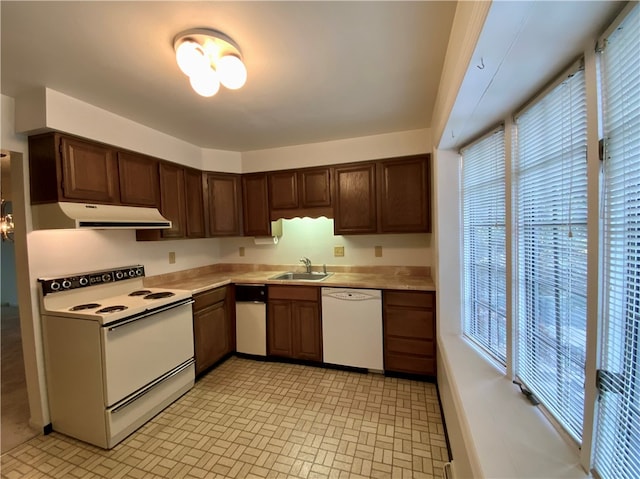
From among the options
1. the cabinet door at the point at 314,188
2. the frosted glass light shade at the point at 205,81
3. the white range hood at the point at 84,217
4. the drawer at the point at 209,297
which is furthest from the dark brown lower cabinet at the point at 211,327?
the frosted glass light shade at the point at 205,81

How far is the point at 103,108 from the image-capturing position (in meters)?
2.12

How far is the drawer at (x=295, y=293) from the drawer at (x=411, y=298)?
2.41 feet

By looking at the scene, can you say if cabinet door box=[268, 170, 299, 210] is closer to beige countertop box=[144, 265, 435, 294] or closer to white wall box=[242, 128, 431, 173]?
white wall box=[242, 128, 431, 173]

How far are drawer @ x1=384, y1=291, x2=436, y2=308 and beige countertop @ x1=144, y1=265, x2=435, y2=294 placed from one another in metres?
0.06

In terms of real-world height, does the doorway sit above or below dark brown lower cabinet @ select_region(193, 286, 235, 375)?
below

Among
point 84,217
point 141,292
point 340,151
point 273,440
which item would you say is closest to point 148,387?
point 141,292

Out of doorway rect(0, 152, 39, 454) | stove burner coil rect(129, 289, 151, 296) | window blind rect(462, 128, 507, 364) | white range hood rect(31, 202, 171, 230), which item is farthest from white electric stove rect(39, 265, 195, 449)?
window blind rect(462, 128, 507, 364)

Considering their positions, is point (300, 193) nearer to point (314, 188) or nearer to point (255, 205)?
point (314, 188)

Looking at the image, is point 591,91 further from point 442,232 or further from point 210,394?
point 210,394

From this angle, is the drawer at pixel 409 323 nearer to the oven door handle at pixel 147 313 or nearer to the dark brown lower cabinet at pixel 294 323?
the dark brown lower cabinet at pixel 294 323

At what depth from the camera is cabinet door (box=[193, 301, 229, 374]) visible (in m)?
2.64

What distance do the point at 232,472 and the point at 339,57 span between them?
8.35ft

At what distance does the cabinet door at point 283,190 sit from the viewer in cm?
318

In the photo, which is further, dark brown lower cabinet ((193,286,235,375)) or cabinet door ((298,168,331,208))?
cabinet door ((298,168,331,208))
